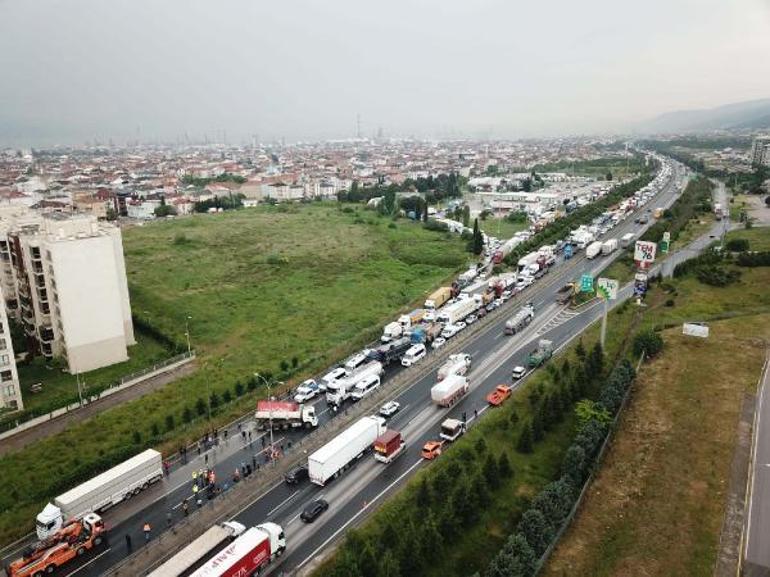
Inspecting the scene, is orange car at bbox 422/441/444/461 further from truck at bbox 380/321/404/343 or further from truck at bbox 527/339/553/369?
truck at bbox 380/321/404/343

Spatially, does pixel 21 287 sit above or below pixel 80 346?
above

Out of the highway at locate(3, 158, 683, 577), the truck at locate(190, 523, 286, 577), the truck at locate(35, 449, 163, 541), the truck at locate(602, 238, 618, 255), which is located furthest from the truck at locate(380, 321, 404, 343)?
the truck at locate(602, 238, 618, 255)

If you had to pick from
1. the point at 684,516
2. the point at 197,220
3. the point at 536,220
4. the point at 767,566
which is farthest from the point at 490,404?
the point at 197,220

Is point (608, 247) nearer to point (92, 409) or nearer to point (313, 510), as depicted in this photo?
point (313, 510)

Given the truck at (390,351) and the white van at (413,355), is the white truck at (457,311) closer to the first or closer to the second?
the truck at (390,351)

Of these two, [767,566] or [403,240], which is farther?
[403,240]

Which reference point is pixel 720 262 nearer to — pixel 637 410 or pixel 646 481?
pixel 637 410

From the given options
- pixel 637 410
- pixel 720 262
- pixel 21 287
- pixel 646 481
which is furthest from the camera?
pixel 720 262

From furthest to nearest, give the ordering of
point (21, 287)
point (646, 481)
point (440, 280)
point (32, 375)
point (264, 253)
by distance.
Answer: point (264, 253) → point (440, 280) → point (21, 287) → point (32, 375) → point (646, 481)
